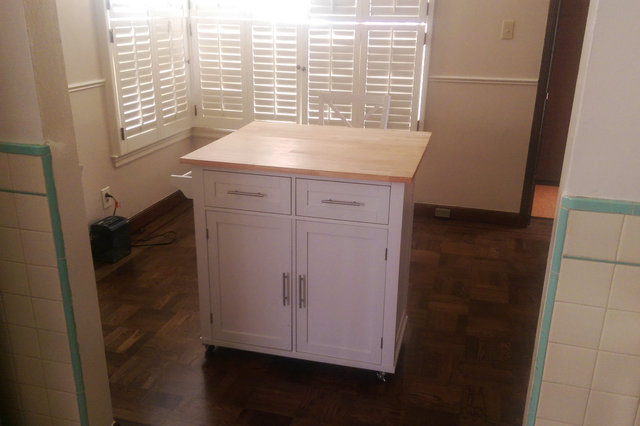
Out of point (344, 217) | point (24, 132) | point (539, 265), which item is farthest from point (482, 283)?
point (24, 132)

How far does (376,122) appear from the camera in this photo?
3684 mm

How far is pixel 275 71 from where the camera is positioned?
403 centimetres

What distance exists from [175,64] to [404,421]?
2835 mm

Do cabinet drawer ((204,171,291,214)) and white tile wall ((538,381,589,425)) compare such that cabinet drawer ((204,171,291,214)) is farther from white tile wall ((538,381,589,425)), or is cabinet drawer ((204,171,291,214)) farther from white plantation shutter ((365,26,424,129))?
white plantation shutter ((365,26,424,129))

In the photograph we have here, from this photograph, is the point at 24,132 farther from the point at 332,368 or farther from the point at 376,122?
the point at 376,122

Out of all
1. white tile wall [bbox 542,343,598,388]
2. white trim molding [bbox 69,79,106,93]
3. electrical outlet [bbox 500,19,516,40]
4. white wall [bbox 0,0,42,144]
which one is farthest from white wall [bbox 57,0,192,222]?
white tile wall [bbox 542,343,598,388]

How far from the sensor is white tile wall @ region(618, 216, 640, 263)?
1275 millimetres

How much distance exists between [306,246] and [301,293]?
0.65ft

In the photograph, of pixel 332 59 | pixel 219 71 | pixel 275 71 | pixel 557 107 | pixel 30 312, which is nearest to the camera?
pixel 30 312

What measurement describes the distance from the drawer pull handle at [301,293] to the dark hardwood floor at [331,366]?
0.99 feet

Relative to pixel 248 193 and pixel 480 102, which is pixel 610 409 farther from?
pixel 480 102

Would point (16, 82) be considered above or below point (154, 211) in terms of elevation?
above

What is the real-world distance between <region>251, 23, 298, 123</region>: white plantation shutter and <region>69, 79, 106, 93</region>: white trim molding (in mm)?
1137

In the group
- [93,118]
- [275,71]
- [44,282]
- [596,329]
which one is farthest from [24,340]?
[275,71]
